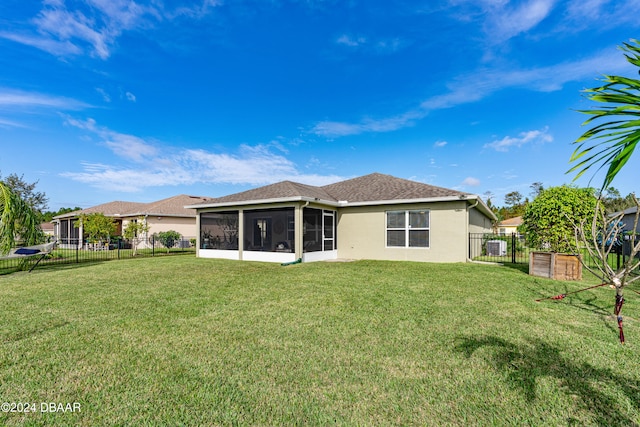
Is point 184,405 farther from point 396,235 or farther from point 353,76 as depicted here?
point 353,76

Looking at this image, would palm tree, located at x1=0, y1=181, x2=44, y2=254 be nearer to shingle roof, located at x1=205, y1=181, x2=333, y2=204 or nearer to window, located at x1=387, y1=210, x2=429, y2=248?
shingle roof, located at x1=205, y1=181, x2=333, y2=204

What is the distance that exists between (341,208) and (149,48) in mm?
11592

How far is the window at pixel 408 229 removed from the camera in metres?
12.6

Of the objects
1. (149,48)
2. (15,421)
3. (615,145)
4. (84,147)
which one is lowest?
(15,421)

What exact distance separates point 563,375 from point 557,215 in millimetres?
7441

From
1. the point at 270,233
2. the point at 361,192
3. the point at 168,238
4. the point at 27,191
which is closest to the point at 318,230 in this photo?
the point at 270,233

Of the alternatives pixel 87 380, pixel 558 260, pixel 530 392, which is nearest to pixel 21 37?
pixel 87 380

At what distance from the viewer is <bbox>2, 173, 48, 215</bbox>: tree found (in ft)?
84.2

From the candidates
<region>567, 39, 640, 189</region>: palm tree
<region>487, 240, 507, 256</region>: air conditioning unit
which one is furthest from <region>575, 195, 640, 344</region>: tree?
<region>487, 240, 507, 256</region>: air conditioning unit

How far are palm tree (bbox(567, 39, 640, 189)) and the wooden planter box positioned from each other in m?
8.70

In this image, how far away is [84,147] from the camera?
1880 centimetres

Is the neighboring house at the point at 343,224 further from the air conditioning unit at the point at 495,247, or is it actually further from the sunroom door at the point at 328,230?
the air conditioning unit at the point at 495,247

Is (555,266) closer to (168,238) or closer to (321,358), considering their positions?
(321,358)

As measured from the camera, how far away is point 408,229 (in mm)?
12977
